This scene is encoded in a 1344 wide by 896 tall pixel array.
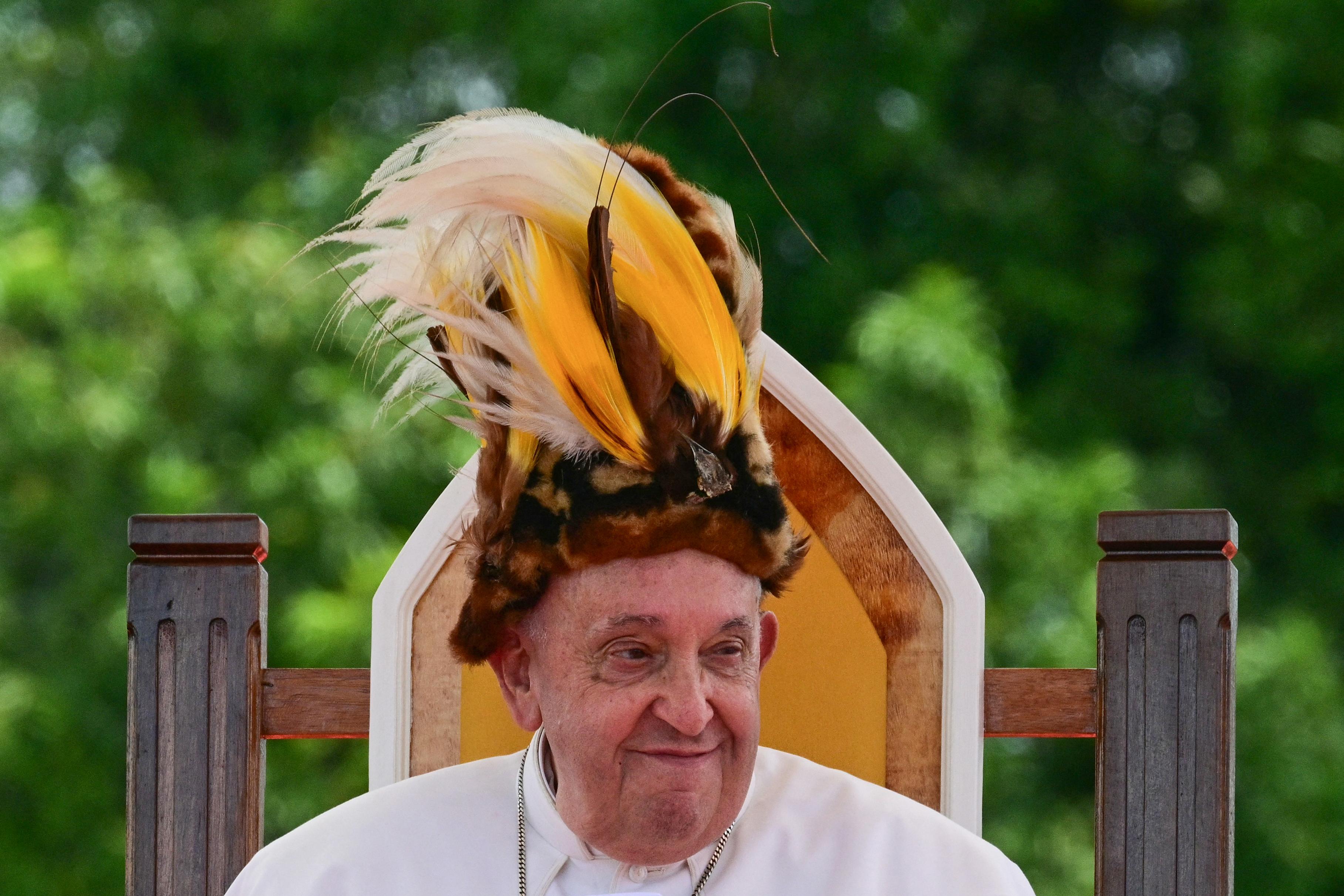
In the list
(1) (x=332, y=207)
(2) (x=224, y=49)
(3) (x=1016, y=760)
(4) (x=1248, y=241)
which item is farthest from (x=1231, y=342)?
(2) (x=224, y=49)

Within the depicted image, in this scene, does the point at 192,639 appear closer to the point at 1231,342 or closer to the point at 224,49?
the point at 1231,342

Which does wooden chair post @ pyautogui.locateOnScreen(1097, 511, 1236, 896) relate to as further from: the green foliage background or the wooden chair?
the green foliage background

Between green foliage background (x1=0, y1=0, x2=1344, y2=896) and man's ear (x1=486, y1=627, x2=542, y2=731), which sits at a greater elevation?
green foliage background (x1=0, y1=0, x2=1344, y2=896)

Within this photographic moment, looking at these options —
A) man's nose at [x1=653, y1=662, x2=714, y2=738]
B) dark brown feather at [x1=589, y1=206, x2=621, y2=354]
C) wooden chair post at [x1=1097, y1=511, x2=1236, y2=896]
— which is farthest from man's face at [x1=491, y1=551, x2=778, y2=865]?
wooden chair post at [x1=1097, y1=511, x2=1236, y2=896]

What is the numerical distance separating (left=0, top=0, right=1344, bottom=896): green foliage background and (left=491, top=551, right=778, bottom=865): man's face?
2319 millimetres

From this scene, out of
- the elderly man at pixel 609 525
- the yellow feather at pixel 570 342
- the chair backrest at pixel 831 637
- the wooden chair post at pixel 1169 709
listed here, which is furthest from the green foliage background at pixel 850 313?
the yellow feather at pixel 570 342

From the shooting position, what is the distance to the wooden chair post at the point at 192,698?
1.80 metres

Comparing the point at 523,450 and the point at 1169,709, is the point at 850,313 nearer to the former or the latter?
the point at 1169,709

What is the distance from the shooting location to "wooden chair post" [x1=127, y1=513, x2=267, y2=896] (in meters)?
1.80

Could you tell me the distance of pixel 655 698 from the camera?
153 cm

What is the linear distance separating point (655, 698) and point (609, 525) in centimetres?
16

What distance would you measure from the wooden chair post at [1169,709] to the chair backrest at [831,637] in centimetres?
16

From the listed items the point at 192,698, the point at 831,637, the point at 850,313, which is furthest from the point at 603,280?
the point at 850,313

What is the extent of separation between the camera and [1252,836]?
4.17 metres
